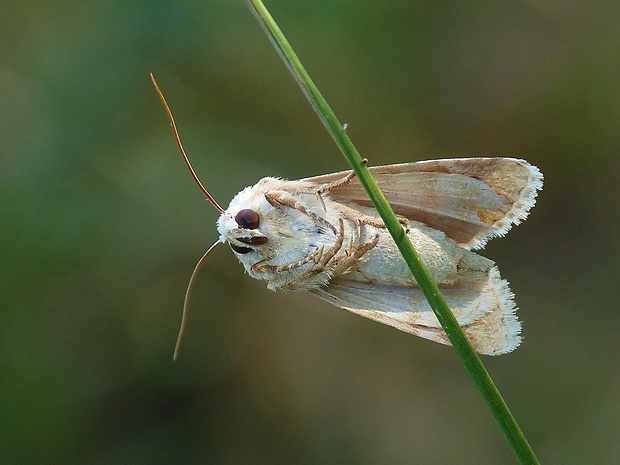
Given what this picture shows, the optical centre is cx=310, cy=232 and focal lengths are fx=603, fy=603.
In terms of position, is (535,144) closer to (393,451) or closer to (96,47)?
(393,451)

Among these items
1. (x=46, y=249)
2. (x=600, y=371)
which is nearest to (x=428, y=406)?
(x=600, y=371)

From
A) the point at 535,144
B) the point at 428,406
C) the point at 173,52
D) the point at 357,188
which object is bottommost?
the point at 428,406

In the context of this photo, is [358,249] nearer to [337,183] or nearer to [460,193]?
[337,183]

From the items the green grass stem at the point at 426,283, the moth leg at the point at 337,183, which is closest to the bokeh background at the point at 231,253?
the moth leg at the point at 337,183

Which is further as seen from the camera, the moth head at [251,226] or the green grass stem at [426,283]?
the moth head at [251,226]

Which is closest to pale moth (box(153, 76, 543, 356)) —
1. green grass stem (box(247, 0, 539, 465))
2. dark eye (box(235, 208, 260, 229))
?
dark eye (box(235, 208, 260, 229))

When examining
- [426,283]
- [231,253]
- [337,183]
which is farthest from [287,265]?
[231,253]

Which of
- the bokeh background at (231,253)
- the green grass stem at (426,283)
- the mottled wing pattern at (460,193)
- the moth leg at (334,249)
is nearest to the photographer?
the green grass stem at (426,283)

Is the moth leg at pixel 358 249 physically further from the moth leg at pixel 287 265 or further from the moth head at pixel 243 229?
the moth head at pixel 243 229
